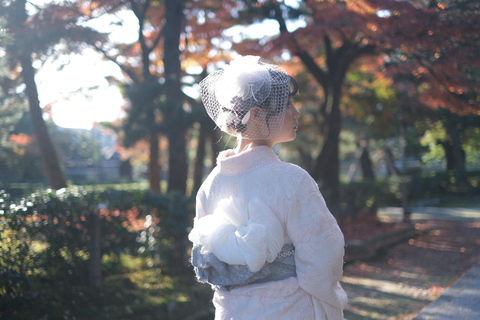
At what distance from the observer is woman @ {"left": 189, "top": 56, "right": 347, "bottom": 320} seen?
6.00 feet

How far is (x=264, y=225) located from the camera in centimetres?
184

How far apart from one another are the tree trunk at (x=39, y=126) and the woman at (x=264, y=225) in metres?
5.67

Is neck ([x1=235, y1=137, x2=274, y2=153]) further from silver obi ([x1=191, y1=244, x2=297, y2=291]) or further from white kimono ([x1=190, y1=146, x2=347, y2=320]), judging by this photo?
silver obi ([x1=191, y1=244, x2=297, y2=291])

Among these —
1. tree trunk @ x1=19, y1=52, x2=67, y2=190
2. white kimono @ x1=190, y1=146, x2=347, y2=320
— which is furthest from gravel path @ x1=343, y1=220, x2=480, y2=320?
tree trunk @ x1=19, y1=52, x2=67, y2=190

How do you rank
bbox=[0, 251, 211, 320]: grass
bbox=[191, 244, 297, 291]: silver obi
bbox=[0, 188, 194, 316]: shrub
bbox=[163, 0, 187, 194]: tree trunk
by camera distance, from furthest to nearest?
bbox=[163, 0, 187, 194]: tree trunk < bbox=[0, 251, 211, 320]: grass < bbox=[0, 188, 194, 316]: shrub < bbox=[191, 244, 297, 291]: silver obi

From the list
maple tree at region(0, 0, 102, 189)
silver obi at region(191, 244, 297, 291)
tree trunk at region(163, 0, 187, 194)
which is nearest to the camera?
silver obi at region(191, 244, 297, 291)

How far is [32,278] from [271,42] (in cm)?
689

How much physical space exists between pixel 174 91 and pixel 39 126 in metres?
2.33

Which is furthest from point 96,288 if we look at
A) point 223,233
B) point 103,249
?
point 223,233

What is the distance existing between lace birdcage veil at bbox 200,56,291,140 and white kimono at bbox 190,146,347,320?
0.11 meters

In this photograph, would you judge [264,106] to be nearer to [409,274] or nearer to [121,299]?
[121,299]

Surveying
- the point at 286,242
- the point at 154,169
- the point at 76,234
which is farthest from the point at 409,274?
the point at 286,242

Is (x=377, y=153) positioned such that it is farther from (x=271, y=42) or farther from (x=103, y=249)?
(x=103, y=249)

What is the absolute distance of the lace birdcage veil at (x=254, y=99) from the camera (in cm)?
196
